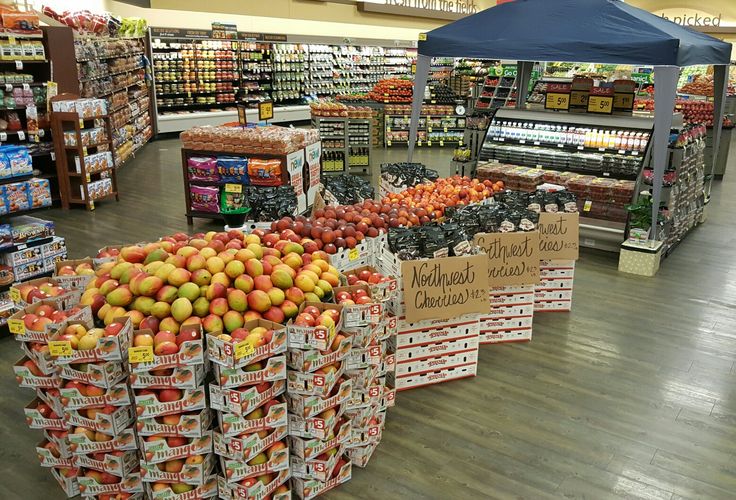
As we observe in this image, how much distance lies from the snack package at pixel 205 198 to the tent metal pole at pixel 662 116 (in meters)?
5.07

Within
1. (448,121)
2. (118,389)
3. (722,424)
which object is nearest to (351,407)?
(118,389)

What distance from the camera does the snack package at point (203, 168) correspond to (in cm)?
745

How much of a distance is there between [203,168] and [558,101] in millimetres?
4725

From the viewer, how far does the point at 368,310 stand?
2.99 meters


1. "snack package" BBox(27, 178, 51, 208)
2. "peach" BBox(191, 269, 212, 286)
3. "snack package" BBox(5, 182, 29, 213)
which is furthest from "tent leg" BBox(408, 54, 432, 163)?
"peach" BBox(191, 269, 212, 286)

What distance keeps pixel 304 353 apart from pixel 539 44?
17.8ft

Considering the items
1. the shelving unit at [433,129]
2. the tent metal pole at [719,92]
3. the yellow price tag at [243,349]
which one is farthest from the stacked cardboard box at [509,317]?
the shelving unit at [433,129]

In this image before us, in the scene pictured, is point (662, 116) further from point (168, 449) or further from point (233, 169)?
point (168, 449)

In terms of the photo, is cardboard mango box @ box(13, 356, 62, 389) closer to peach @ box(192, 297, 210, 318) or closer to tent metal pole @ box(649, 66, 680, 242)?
peach @ box(192, 297, 210, 318)

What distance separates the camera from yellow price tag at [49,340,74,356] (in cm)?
262

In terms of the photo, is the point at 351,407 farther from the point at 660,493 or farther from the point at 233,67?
the point at 233,67

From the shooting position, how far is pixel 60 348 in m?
2.63

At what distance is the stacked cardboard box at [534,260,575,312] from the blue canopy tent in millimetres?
1688

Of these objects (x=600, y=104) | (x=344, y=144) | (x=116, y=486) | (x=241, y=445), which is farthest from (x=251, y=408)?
(x=344, y=144)
